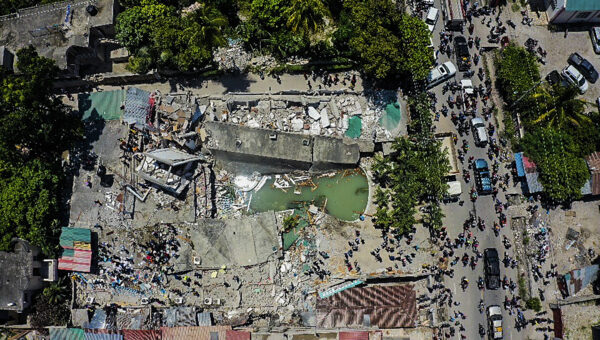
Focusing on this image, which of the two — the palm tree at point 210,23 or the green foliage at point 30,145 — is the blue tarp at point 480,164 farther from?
the green foliage at point 30,145

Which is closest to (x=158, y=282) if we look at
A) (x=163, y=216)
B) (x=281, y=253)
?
(x=163, y=216)

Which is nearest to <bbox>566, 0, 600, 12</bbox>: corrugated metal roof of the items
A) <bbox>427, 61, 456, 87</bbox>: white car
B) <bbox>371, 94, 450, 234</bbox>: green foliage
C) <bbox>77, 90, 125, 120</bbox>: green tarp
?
<bbox>427, 61, 456, 87</bbox>: white car

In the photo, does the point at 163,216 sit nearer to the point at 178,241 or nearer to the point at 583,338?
the point at 178,241

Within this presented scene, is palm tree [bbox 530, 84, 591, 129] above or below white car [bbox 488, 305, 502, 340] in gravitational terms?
above

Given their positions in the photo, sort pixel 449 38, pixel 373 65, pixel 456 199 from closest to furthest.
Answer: pixel 373 65 < pixel 456 199 < pixel 449 38

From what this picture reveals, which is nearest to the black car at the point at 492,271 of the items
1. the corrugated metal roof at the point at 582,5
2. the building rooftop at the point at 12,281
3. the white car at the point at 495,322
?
the white car at the point at 495,322

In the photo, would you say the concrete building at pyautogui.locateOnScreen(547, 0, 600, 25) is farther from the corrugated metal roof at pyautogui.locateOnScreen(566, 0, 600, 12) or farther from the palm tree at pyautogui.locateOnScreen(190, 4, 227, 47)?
the palm tree at pyautogui.locateOnScreen(190, 4, 227, 47)
